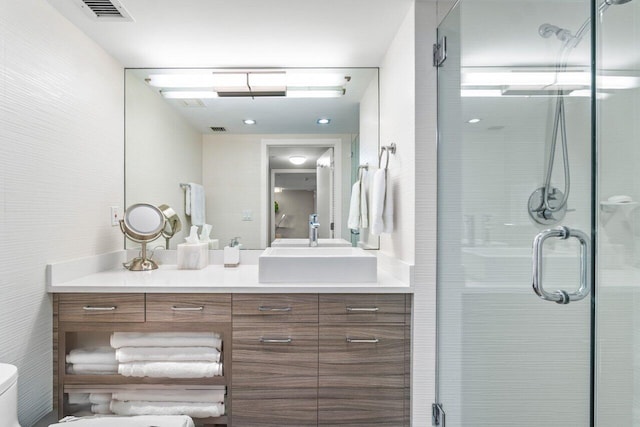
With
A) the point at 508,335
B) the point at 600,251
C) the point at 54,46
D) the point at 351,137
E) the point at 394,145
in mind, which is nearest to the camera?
the point at 600,251

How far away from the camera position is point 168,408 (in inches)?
73.1

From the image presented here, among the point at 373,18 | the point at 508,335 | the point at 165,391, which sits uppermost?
the point at 373,18

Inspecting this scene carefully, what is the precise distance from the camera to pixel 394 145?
7.07 ft

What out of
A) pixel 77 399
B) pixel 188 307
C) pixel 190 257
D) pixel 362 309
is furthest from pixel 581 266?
pixel 77 399

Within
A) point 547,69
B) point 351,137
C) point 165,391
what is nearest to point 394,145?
point 351,137

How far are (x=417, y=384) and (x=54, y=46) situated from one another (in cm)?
239

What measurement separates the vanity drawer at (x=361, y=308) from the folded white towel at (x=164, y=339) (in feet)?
1.82

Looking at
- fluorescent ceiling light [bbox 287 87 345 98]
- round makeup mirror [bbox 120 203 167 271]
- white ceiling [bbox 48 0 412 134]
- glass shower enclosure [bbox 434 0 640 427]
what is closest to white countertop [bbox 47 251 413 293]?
round makeup mirror [bbox 120 203 167 271]

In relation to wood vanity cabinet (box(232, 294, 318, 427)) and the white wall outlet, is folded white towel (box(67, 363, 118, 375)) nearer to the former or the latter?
wood vanity cabinet (box(232, 294, 318, 427))

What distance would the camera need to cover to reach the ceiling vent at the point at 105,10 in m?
1.73

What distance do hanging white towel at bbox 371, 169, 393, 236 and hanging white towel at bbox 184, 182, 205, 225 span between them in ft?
3.90

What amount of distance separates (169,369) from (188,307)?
297mm

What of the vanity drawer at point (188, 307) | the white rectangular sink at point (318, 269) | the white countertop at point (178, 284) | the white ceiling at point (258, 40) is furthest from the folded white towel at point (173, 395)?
the white ceiling at point (258, 40)

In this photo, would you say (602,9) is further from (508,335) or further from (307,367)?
(307,367)
